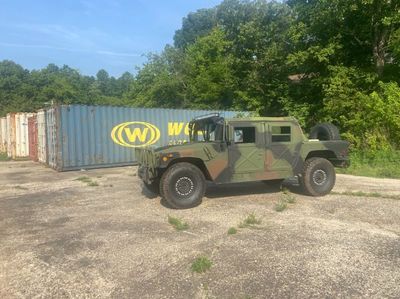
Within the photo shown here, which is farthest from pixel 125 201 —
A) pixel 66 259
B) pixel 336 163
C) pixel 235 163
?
pixel 336 163

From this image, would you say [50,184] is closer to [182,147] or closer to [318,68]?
[182,147]

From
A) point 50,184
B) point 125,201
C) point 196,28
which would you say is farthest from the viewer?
point 196,28

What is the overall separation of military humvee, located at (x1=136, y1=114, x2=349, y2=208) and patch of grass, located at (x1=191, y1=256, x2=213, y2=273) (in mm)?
3103

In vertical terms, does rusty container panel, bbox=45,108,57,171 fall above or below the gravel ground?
above

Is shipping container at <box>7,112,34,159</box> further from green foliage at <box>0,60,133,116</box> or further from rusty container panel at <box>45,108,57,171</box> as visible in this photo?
green foliage at <box>0,60,133,116</box>

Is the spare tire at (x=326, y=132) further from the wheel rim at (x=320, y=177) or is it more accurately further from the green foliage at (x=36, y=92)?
the green foliage at (x=36, y=92)

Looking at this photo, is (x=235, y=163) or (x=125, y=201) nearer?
(x=235, y=163)

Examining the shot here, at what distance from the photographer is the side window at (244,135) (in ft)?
29.6

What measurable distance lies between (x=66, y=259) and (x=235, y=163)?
441 cm

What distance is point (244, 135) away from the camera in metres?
9.12

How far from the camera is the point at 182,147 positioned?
8617 mm

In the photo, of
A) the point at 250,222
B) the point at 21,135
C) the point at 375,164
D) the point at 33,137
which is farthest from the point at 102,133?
the point at 250,222

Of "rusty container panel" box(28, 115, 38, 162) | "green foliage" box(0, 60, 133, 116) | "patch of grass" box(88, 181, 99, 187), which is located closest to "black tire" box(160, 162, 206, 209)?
"patch of grass" box(88, 181, 99, 187)

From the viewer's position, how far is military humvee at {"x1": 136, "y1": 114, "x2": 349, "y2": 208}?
855 cm
